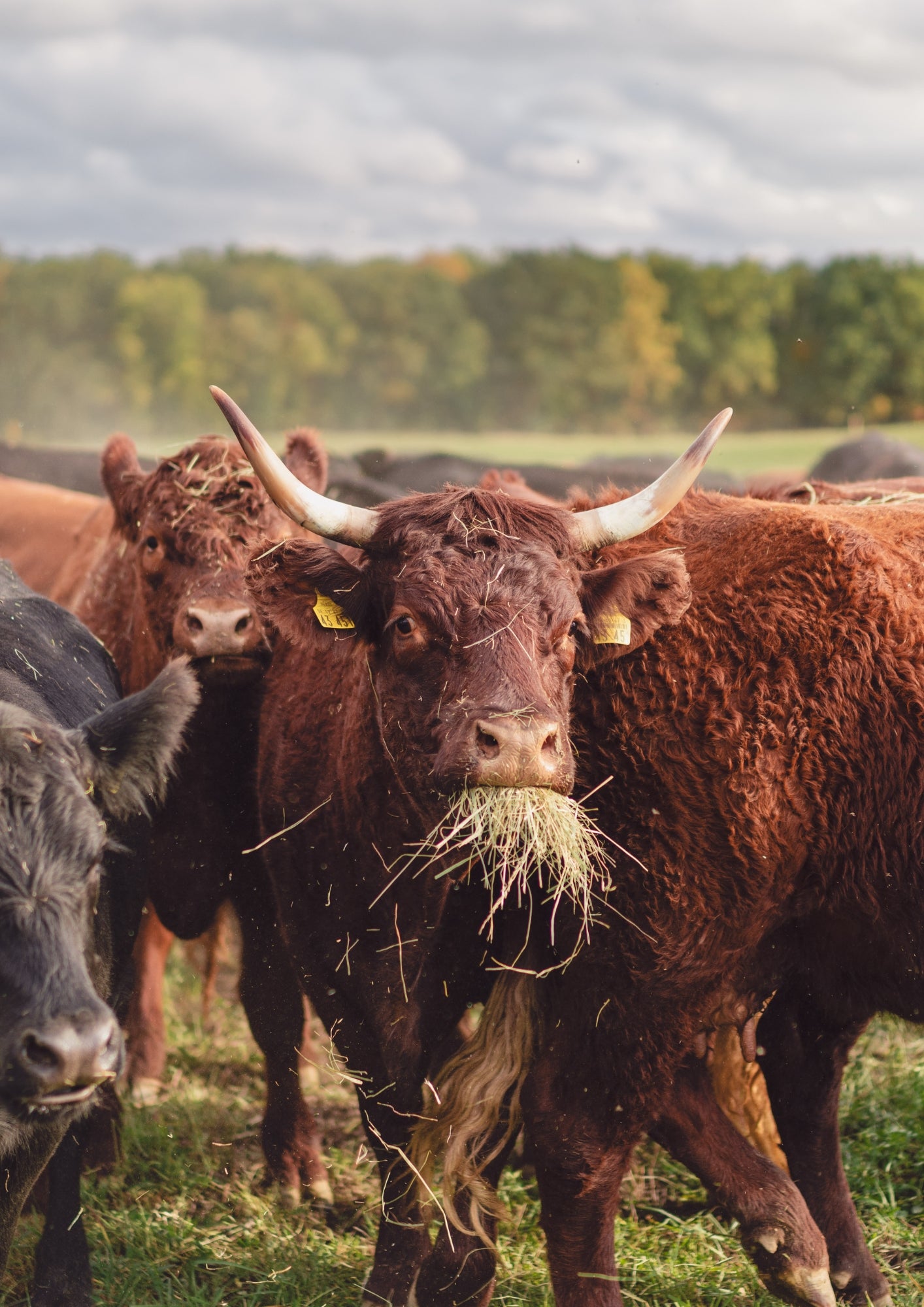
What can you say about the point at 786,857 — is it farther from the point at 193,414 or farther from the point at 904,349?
the point at 904,349

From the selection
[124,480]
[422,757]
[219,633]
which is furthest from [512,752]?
[124,480]

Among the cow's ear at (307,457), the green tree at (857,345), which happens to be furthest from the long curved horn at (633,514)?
the green tree at (857,345)

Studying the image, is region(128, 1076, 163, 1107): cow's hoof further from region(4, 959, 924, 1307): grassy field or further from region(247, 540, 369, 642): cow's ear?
region(247, 540, 369, 642): cow's ear

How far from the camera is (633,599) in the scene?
122 inches

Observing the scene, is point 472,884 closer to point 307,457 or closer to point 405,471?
point 307,457

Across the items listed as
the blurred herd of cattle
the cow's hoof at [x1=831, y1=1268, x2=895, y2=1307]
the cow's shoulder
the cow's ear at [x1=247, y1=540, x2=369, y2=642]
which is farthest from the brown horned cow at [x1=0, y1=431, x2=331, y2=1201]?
the blurred herd of cattle

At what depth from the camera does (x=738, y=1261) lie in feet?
12.1

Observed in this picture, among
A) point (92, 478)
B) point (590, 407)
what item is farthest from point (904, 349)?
point (92, 478)

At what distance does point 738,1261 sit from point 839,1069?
0.62 m

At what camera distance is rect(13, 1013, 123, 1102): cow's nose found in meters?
2.55

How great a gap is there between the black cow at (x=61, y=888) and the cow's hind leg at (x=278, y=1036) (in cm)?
46

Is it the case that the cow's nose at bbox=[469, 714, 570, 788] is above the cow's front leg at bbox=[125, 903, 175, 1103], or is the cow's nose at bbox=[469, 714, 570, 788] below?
above

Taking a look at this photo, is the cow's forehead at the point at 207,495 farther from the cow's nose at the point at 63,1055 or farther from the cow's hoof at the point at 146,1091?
the cow's hoof at the point at 146,1091

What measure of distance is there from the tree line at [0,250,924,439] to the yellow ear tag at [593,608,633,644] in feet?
158
